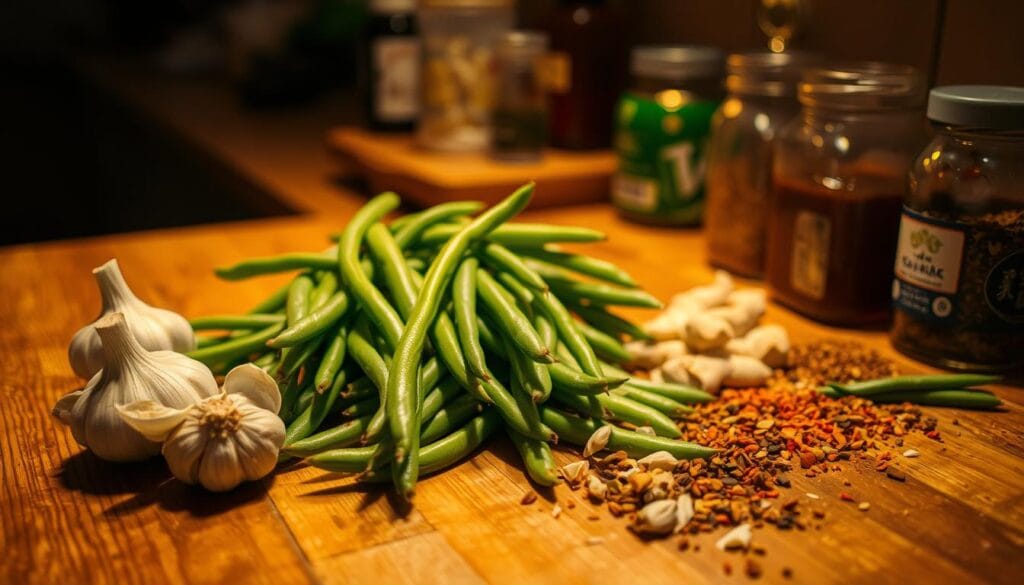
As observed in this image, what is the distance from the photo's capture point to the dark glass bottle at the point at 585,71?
87.2 inches

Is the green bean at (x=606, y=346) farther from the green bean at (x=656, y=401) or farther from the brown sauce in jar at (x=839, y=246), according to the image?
the brown sauce in jar at (x=839, y=246)

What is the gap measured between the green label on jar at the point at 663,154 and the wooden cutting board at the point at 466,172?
158mm

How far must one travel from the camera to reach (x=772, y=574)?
3.03 ft

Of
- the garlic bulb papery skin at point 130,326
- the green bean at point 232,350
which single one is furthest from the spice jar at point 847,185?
the garlic bulb papery skin at point 130,326

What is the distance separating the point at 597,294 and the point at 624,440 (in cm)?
32

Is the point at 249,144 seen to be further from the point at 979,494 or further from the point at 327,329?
the point at 979,494

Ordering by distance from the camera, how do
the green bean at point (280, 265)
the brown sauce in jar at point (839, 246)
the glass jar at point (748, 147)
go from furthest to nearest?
the glass jar at point (748, 147) → the brown sauce in jar at point (839, 246) → the green bean at point (280, 265)

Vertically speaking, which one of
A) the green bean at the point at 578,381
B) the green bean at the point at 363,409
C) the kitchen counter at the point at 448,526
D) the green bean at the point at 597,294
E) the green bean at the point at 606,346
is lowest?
the kitchen counter at the point at 448,526

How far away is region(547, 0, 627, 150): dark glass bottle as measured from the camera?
221cm


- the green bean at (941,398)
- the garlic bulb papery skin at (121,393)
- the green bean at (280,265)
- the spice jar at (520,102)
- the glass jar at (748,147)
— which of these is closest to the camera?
the garlic bulb papery skin at (121,393)

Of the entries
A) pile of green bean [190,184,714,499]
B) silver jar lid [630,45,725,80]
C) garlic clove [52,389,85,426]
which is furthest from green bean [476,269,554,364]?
silver jar lid [630,45,725,80]

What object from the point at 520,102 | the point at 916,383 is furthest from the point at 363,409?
the point at 520,102

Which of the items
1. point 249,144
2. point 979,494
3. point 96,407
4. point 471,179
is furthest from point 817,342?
point 249,144

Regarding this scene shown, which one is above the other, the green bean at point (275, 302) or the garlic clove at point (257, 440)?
the green bean at point (275, 302)
